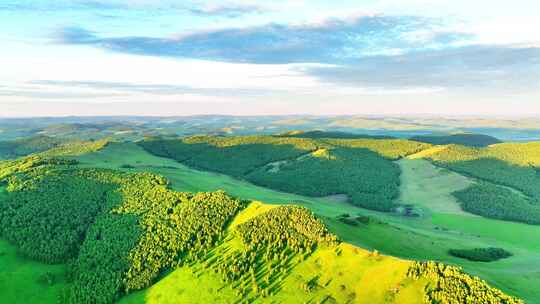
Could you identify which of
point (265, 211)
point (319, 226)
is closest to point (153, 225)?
point (265, 211)

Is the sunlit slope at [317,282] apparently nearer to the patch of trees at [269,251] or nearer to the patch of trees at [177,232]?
the patch of trees at [269,251]

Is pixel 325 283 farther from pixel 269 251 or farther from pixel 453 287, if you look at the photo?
pixel 453 287

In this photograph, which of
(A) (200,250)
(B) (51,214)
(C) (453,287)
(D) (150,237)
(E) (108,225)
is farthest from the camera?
(B) (51,214)

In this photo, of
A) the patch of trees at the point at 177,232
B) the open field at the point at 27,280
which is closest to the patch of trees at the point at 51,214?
the open field at the point at 27,280

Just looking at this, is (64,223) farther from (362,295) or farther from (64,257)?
(362,295)

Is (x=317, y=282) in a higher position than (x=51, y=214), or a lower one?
higher

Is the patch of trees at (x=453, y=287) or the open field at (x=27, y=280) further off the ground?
the patch of trees at (x=453, y=287)

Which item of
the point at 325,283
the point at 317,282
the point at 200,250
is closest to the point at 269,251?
the point at 317,282
